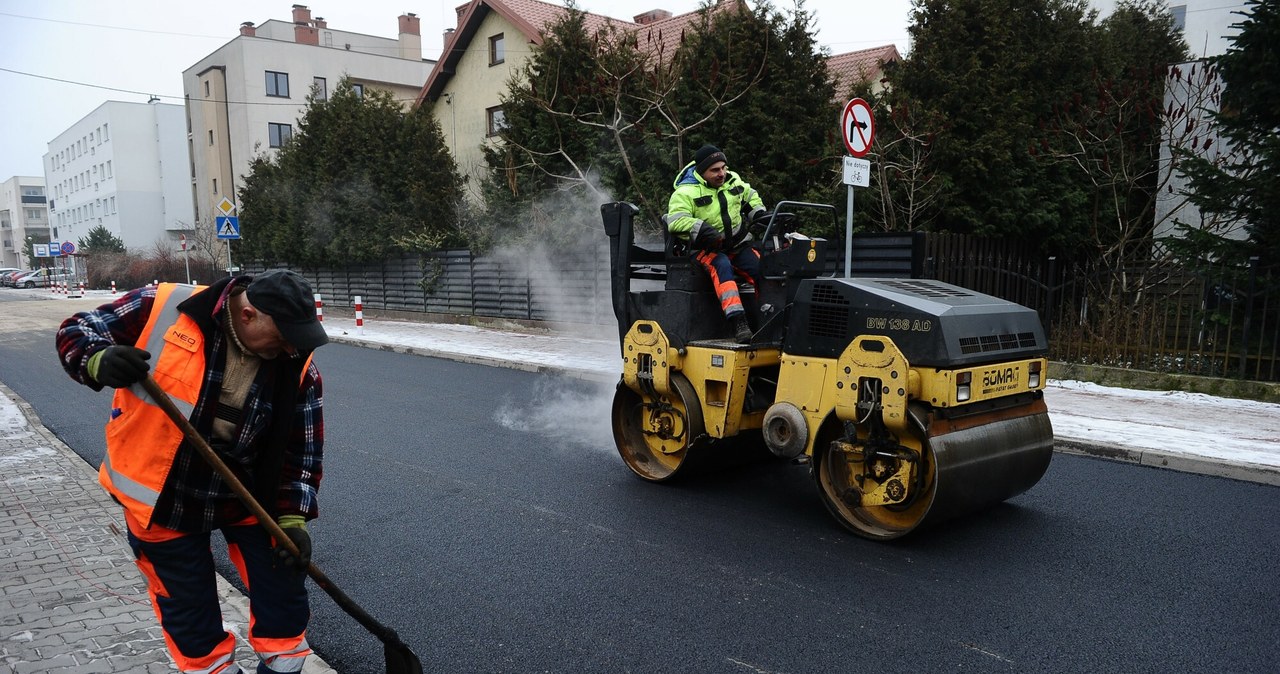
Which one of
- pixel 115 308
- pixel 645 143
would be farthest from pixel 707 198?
pixel 645 143

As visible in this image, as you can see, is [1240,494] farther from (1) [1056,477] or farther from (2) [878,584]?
(2) [878,584]

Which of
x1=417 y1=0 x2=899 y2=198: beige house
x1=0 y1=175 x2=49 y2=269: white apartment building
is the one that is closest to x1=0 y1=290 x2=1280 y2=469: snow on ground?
x1=417 y1=0 x2=899 y2=198: beige house

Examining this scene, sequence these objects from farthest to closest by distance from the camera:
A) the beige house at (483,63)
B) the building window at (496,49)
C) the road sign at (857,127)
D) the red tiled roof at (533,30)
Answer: the building window at (496,49) < the beige house at (483,63) < the red tiled roof at (533,30) < the road sign at (857,127)

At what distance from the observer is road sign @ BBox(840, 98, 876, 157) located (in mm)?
7707

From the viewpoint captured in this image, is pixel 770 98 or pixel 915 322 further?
pixel 770 98

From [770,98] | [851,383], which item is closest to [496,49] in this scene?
[770,98]

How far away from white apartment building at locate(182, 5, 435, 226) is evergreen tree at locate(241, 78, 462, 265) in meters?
15.0

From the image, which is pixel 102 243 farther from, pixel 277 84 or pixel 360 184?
pixel 360 184

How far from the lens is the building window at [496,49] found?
23.7 m

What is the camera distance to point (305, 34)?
42438 mm

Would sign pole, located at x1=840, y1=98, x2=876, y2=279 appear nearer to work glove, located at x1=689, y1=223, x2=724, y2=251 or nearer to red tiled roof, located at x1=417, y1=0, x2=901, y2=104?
work glove, located at x1=689, y1=223, x2=724, y2=251

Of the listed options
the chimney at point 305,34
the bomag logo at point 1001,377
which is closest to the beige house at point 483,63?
the bomag logo at point 1001,377

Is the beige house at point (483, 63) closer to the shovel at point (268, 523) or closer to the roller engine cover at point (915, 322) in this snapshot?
the roller engine cover at point (915, 322)

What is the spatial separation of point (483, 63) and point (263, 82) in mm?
20570
